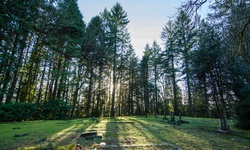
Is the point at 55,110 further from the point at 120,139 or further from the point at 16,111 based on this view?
the point at 120,139

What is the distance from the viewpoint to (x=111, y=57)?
18906 mm

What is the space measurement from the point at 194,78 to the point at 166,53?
1204 cm

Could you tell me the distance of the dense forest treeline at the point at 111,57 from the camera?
4.49 m

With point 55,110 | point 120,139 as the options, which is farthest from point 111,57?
point 120,139

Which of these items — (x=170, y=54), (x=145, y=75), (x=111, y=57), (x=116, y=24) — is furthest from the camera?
(x=145, y=75)

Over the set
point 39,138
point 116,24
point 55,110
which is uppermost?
point 116,24

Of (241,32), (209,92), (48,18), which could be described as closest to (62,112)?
(48,18)

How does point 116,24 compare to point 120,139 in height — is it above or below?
above

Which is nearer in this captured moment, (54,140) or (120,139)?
(54,140)

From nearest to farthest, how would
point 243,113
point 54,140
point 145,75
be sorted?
point 54,140 < point 243,113 < point 145,75

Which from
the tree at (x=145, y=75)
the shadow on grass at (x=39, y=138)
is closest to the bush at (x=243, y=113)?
the shadow on grass at (x=39, y=138)

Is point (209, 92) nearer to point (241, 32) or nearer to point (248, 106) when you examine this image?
point (248, 106)

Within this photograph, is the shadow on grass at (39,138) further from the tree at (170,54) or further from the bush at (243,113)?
the tree at (170,54)

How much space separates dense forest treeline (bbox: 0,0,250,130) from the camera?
449 cm
